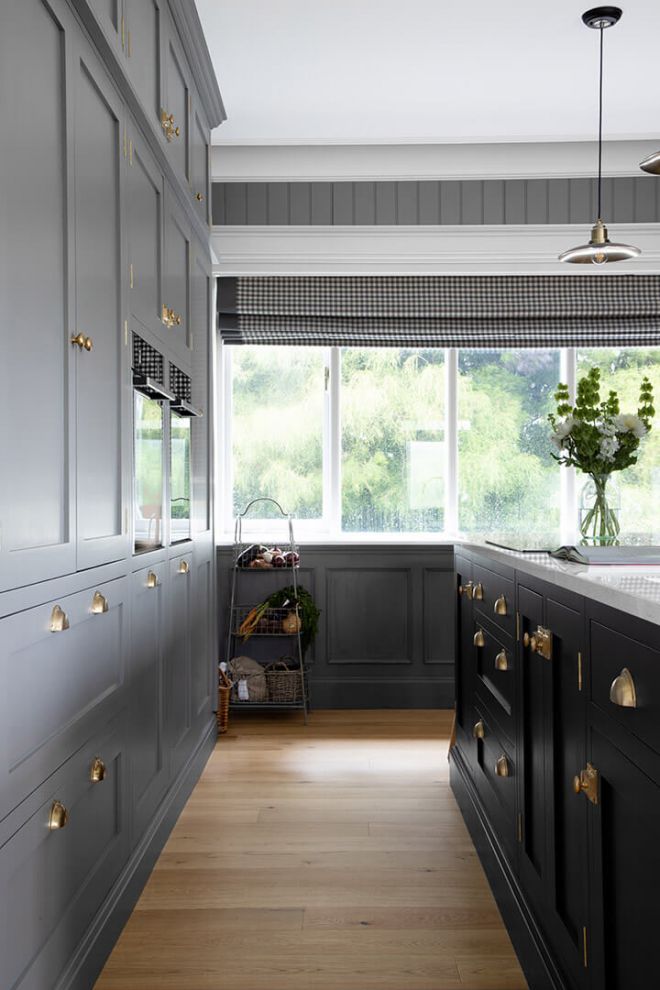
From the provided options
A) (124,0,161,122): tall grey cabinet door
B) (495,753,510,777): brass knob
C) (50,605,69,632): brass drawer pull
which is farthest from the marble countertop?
(124,0,161,122): tall grey cabinet door

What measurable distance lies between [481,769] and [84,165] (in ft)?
6.38

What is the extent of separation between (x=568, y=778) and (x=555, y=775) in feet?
0.30

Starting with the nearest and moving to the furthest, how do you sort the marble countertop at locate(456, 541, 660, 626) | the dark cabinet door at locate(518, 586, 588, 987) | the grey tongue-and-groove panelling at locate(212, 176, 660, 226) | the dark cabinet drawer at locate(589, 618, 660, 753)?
the dark cabinet drawer at locate(589, 618, 660, 753) < the marble countertop at locate(456, 541, 660, 626) < the dark cabinet door at locate(518, 586, 588, 987) < the grey tongue-and-groove panelling at locate(212, 176, 660, 226)

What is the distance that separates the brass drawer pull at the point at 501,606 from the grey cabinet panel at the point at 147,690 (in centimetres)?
94

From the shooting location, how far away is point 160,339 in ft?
8.50

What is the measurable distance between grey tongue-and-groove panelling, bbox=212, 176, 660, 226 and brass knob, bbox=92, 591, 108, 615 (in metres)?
2.91

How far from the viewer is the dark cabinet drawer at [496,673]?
2.09m

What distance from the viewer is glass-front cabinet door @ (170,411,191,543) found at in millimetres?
2865

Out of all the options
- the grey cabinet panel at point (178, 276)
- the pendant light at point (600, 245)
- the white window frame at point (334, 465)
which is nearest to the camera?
the grey cabinet panel at point (178, 276)

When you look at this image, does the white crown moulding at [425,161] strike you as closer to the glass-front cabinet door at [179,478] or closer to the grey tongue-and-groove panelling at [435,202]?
the grey tongue-and-groove panelling at [435,202]

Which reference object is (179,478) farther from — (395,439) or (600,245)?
(395,439)

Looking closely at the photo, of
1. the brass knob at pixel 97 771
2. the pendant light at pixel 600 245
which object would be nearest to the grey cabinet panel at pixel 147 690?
the brass knob at pixel 97 771

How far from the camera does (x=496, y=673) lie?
7.58ft

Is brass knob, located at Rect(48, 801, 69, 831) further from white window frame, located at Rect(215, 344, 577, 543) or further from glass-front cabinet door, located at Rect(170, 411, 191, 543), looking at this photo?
white window frame, located at Rect(215, 344, 577, 543)
